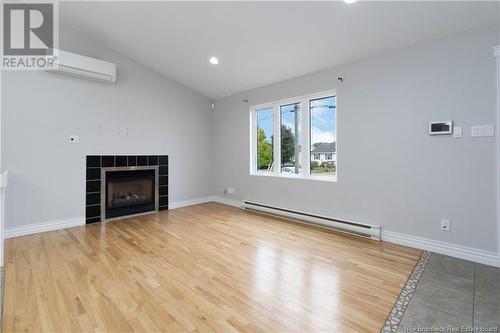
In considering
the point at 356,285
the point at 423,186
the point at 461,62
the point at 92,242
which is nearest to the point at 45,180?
the point at 92,242

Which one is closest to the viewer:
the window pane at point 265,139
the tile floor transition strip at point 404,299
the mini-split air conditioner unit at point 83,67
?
the tile floor transition strip at point 404,299

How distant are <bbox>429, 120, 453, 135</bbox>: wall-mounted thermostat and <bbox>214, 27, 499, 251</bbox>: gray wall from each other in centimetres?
6

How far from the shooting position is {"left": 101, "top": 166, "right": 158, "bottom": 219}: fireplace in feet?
13.9

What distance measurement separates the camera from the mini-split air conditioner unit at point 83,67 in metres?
3.45

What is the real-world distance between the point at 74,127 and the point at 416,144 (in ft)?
15.7

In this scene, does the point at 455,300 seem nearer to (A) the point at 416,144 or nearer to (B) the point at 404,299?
(B) the point at 404,299

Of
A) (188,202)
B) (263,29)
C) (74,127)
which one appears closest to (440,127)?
(263,29)

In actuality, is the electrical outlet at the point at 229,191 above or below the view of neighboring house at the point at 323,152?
below

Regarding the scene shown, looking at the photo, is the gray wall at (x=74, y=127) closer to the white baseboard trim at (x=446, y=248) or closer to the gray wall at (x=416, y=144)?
the gray wall at (x=416, y=144)

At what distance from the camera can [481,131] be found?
8.20ft

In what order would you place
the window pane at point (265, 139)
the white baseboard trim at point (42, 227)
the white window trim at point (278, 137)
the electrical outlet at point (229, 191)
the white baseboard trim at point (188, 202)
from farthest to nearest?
the electrical outlet at point (229, 191)
the white baseboard trim at point (188, 202)
the window pane at point (265, 139)
the white window trim at point (278, 137)
the white baseboard trim at point (42, 227)

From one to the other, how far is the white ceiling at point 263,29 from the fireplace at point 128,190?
2030 mm

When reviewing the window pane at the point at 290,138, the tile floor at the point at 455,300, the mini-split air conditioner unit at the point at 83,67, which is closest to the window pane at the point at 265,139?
the window pane at the point at 290,138

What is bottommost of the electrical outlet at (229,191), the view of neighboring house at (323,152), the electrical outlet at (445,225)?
the electrical outlet at (445,225)
